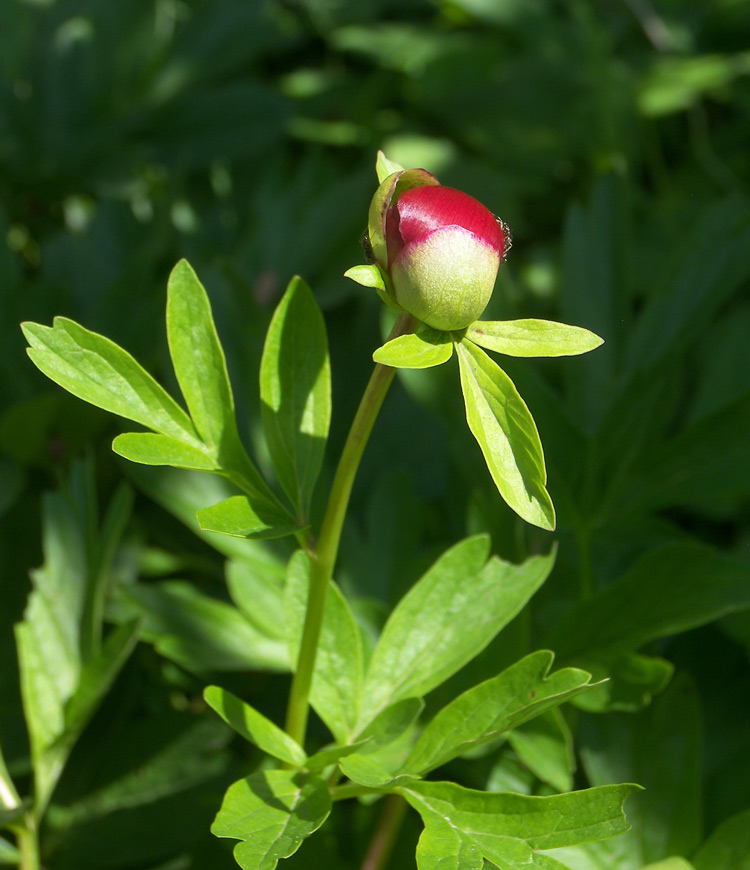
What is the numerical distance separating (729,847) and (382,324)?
485 millimetres

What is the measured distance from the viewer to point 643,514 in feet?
2.67

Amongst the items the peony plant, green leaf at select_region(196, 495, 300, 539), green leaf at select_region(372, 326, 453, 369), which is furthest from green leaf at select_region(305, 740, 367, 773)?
green leaf at select_region(372, 326, 453, 369)

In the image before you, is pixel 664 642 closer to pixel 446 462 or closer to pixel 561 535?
pixel 561 535

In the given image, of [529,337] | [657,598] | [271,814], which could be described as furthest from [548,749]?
[529,337]

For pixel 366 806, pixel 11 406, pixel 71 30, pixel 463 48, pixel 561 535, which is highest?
pixel 71 30

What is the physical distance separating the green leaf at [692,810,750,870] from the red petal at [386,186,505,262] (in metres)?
0.45

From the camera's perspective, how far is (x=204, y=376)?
0.54 m

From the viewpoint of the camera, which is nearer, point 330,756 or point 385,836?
point 330,756

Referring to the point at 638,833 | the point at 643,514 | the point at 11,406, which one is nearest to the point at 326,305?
the point at 11,406

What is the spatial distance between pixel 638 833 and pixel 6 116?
3.77ft

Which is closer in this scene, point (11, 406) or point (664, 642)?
point (664, 642)

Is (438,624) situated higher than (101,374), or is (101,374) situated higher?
(101,374)

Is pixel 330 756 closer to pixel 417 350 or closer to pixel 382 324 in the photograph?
pixel 417 350

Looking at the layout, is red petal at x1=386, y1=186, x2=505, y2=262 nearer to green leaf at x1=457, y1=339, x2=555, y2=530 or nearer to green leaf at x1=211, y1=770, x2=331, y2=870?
green leaf at x1=457, y1=339, x2=555, y2=530
